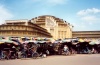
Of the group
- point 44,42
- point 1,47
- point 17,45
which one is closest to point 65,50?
point 44,42

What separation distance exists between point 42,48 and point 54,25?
1609 inches

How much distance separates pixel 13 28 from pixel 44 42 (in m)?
17.7

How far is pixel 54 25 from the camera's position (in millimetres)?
66438

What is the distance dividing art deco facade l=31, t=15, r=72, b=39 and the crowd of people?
116 ft

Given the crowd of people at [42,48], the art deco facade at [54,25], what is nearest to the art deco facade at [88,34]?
the art deco facade at [54,25]

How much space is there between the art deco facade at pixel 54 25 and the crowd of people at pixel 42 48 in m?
35.4

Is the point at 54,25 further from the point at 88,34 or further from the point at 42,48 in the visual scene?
the point at 42,48

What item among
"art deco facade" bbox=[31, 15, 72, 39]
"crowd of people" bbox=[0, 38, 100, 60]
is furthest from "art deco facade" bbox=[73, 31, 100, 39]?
"crowd of people" bbox=[0, 38, 100, 60]

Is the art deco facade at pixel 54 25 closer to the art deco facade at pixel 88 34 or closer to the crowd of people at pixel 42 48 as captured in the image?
the art deco facade at pixel 88 34

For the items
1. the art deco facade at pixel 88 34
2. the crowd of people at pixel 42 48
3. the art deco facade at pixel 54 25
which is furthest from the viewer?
the art deco facade at pixel 54 25

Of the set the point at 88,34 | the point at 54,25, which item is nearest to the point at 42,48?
the point at 88,34

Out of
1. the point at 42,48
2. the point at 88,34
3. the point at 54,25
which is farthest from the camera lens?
the point at 54,25

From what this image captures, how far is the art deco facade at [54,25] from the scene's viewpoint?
65.6 metres

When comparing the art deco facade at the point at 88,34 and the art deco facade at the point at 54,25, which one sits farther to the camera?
the art deco facade at the point at 54,25
